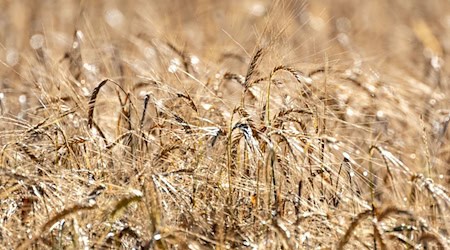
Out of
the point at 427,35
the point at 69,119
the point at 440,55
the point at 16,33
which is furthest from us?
the point at 16,33

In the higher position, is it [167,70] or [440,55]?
[440,55]

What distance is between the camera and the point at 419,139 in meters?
4.66

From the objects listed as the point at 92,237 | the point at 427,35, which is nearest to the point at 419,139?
the point at 92,237

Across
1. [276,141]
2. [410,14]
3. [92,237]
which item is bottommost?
[92,237]

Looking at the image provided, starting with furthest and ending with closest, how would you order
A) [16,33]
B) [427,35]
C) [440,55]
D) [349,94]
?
[16,33] → [427,35] → [440,55] → [349,94]

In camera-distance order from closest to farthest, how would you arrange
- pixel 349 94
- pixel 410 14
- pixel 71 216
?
pixel 71 216, pixel 349 94, pixel 410 14

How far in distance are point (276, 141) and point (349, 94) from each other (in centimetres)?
110

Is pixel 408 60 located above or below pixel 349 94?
above

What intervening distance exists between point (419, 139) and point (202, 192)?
58.7 inches

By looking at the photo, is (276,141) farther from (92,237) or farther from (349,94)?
(349,94)

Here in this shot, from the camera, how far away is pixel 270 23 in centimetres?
355

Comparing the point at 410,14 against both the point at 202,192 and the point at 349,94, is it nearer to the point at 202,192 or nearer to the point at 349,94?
the point at 349,94

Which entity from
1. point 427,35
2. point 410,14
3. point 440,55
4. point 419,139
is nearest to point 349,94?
point 419,139

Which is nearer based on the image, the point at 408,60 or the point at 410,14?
the point at 408,60
